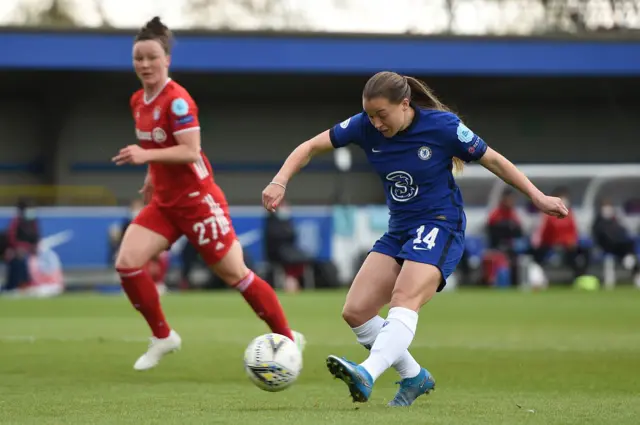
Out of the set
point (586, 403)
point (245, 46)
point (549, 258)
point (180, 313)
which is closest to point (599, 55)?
point (549, 258)

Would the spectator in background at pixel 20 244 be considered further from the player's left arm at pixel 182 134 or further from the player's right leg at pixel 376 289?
the player's right leg at pixel 376 289

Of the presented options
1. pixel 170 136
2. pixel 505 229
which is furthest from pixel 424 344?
pixel 505 229

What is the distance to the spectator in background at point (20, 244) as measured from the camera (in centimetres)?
2419

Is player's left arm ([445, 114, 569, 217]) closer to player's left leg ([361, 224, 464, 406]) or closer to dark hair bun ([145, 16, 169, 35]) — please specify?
player's left leg ([361, 224, 464, 406])

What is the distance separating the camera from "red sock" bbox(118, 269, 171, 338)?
9.22 meters

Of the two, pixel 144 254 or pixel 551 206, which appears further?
pixel 144 254

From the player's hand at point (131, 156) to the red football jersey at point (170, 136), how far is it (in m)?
0.69

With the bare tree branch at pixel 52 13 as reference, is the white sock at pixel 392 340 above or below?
below

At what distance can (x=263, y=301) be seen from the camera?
30.3 feet

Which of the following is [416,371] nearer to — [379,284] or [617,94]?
[379,284]

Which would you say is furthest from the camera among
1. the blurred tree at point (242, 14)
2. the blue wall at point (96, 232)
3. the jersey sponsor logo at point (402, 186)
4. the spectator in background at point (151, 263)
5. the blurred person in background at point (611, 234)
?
the blurred tree at point (242, 14)

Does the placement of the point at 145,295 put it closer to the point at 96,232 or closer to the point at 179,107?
the point at 179,107

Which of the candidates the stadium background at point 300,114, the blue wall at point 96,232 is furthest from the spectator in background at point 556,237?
the blue wall at point 96,232

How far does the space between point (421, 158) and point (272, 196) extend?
2.89ft
